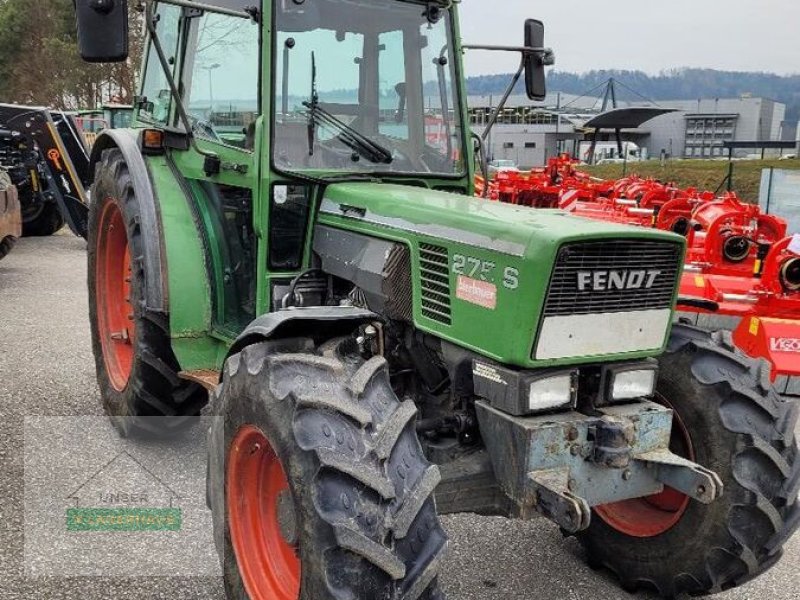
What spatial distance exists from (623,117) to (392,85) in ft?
49.5

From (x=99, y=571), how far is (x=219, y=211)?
5.79 feet

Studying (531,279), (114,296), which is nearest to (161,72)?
(114,296)

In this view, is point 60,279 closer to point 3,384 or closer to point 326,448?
point 3,384

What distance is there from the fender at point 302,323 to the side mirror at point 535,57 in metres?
1.66

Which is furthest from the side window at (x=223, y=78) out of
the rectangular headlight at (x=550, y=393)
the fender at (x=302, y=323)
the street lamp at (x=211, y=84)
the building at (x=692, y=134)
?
the building at (x=692, y=134)

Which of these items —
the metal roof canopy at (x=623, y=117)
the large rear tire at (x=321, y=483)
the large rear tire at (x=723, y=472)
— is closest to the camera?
the large rear tire at (x=321, y=483)

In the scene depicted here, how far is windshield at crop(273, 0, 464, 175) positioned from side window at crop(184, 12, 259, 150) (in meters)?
0.18

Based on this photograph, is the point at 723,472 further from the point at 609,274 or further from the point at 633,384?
the point at 609,274

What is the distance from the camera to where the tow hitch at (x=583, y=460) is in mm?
2766

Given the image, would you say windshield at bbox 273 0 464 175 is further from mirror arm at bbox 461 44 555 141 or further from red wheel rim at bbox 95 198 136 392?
red wheel rim at bbox 95 198 136 392

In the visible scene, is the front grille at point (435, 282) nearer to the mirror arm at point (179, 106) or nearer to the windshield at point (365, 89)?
the windshield at point (365, 89)

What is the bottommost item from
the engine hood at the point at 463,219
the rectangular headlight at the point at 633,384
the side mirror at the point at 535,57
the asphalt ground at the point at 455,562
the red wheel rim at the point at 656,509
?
the asphalt ground at the point at 455,562

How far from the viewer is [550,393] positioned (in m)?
2.86

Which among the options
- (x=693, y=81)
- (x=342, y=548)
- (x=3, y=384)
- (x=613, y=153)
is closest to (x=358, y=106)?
(x=342, y=548)
